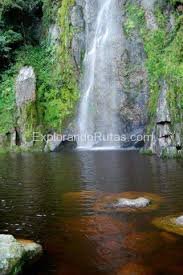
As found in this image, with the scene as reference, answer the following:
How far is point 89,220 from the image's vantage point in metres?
13.2

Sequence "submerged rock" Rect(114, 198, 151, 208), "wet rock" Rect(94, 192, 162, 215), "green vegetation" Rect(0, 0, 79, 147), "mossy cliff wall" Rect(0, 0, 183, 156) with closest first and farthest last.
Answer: "wet rock" Rect(94, 192, 162, 215), "submerged rock" Rect(114, 198, 151, 208), "mossy cliff wall" Rect(0, 0, 183, 156), "green vegetation" Rect(0, 0, 79, 147)

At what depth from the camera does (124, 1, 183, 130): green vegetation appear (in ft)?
99.1

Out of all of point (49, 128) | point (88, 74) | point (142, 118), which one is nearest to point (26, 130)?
point (49, 128)

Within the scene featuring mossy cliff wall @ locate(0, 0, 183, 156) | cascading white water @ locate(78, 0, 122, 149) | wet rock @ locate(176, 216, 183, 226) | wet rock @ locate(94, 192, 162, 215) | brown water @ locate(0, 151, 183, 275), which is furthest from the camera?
cascading white water @ locate(78, 0, 122, 149)

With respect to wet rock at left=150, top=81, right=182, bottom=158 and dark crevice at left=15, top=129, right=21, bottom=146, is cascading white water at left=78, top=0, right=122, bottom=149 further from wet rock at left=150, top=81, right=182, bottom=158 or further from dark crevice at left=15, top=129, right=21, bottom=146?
wet rock at left=150, top=81, right=182, bottom=158

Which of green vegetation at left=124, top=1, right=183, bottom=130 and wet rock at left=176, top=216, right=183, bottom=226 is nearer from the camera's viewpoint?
wet rock at left=176, top=216, right=183, bottom=226

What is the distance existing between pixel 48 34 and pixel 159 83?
18.9m

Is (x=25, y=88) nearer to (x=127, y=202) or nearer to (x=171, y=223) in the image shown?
(x=127, y=202)

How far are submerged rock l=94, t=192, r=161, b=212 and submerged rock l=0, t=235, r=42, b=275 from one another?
494cm

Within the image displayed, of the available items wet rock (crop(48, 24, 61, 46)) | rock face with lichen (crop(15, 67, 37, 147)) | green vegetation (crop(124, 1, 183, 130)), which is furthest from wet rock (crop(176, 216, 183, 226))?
wet rock (crop(48, 24, 61, 46))

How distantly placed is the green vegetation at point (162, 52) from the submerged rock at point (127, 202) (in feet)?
46.5

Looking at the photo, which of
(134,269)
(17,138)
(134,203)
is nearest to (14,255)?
(134,269)

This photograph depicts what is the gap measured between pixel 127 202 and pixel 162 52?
2430cm

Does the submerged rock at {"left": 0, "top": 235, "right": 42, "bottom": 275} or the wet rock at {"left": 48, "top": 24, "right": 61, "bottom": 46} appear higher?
the wet rock at {"left": 48, "top": 24, "right": 61, "bottom": 46}
